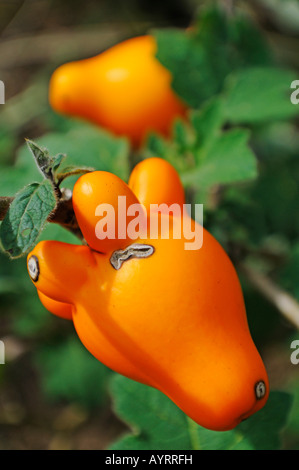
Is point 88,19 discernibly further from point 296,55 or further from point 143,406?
point 143,406

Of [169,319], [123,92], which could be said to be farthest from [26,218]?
[123,92]

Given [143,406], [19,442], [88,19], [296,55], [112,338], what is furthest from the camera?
[88,19]

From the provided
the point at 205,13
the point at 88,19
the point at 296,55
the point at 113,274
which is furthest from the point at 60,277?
the point at 88,19

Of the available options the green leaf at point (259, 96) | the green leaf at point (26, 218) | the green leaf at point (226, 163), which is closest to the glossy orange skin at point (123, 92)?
the green leaf at point (259, 96)

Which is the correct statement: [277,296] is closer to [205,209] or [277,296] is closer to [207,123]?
[205,209]

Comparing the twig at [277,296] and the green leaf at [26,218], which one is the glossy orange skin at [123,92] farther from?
the green leaf at [26,218]

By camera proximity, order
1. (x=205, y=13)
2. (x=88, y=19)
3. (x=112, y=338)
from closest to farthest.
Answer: (x=112, y=338) < (x=205, y=13) < (x=88, y=19)

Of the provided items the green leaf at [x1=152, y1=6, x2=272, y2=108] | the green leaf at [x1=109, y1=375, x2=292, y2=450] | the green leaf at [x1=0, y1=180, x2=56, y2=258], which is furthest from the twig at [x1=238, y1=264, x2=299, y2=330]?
the green leaf at [x1=0, y1=180, x2=56, y2=258]
